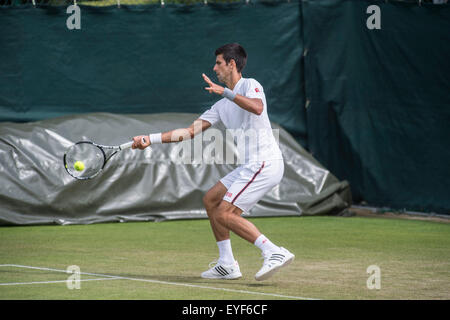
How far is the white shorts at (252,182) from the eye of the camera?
625cm

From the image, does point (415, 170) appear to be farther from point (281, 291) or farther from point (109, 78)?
point (281, 291)

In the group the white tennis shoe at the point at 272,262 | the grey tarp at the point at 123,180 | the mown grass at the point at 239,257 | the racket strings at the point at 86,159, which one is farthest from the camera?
the grey tarp at the point at 123,180

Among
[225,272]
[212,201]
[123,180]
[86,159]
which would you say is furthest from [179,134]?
[123,180]

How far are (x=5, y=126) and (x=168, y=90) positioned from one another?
8.50ft

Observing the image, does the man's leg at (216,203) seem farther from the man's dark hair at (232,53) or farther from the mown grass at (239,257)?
the man's dark hair at (232,53)

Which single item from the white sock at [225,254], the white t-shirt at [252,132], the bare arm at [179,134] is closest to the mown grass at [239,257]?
the white sock at [225,254]

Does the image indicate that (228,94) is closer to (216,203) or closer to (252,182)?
(252,182)

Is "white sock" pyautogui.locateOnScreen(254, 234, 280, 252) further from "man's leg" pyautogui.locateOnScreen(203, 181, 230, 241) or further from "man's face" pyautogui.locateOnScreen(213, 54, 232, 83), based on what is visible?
"man's face" pyautogui.locateOnScreen(213, 54, 232, 83)

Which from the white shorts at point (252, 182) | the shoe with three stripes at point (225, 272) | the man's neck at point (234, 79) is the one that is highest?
the man's neck at point (234, 79)

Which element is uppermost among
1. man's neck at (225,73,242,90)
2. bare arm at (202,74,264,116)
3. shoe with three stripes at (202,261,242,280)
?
man's neck at (225,73,242,90)

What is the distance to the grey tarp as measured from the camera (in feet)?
33.5

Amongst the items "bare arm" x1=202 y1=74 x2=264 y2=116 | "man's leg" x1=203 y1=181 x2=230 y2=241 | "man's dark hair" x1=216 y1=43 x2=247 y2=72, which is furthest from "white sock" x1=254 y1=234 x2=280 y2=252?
"man's dark hair" x1=216 y1=43 x2=247 y2=72

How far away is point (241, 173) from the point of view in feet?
20.8

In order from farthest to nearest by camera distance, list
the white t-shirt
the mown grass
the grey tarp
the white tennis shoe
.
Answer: the grey tarp → the white t-shirt → the white tennis shoe → the mown grass
